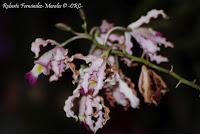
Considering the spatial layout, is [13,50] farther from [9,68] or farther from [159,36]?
[159,36]

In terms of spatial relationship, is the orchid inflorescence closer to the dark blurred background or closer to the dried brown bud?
the dried brown bud

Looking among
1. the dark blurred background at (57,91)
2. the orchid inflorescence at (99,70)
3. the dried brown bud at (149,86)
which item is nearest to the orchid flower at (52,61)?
the orchid inflorescence at (99,70)

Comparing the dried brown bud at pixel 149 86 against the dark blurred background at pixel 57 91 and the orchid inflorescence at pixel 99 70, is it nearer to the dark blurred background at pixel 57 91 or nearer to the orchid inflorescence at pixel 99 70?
the orchid inflorescence at pixel 99 70

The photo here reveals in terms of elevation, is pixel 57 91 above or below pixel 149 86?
above

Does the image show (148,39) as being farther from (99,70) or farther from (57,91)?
(57,91)

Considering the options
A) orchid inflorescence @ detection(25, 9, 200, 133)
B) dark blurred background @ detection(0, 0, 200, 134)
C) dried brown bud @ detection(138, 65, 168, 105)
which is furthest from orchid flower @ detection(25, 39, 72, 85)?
dark blurred background @ detection(0, 0, 200, 134)

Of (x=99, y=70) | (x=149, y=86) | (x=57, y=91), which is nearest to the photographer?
(x=99, y=70)

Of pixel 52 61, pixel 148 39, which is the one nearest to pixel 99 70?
pixel 52 61
